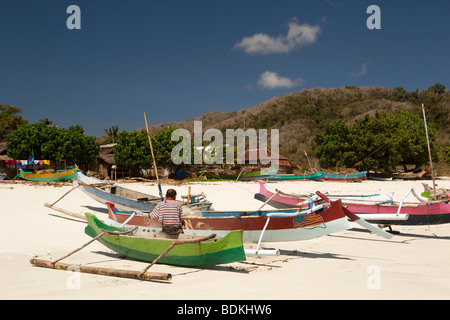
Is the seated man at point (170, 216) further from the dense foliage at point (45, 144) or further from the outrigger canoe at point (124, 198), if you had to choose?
the dense foliage at point (45, 144)

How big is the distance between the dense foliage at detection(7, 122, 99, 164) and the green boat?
23132 millimetres

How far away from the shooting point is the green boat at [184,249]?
19.2ft

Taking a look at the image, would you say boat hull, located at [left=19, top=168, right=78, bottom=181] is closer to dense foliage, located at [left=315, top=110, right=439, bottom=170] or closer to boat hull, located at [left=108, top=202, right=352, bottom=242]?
boat hull, located at [left=108, top=202, right=352, bottom=242]

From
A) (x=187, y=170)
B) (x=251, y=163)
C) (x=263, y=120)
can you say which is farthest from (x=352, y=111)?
(x=187, y=170)

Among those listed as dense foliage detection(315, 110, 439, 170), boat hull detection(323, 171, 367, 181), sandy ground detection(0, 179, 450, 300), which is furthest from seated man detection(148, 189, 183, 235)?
dense foliage detection(315, 110, 439, 170)

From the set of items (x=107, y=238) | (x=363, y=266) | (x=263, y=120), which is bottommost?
(x=363, y=266)

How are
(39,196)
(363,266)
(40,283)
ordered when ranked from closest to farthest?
(40,283) → (363,266) → (39,196)

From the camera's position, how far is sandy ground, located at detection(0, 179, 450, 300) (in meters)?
4.83

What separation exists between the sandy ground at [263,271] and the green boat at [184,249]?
17cm

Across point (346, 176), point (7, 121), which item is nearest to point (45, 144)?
point (7, 121)

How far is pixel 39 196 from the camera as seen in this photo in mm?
14969
